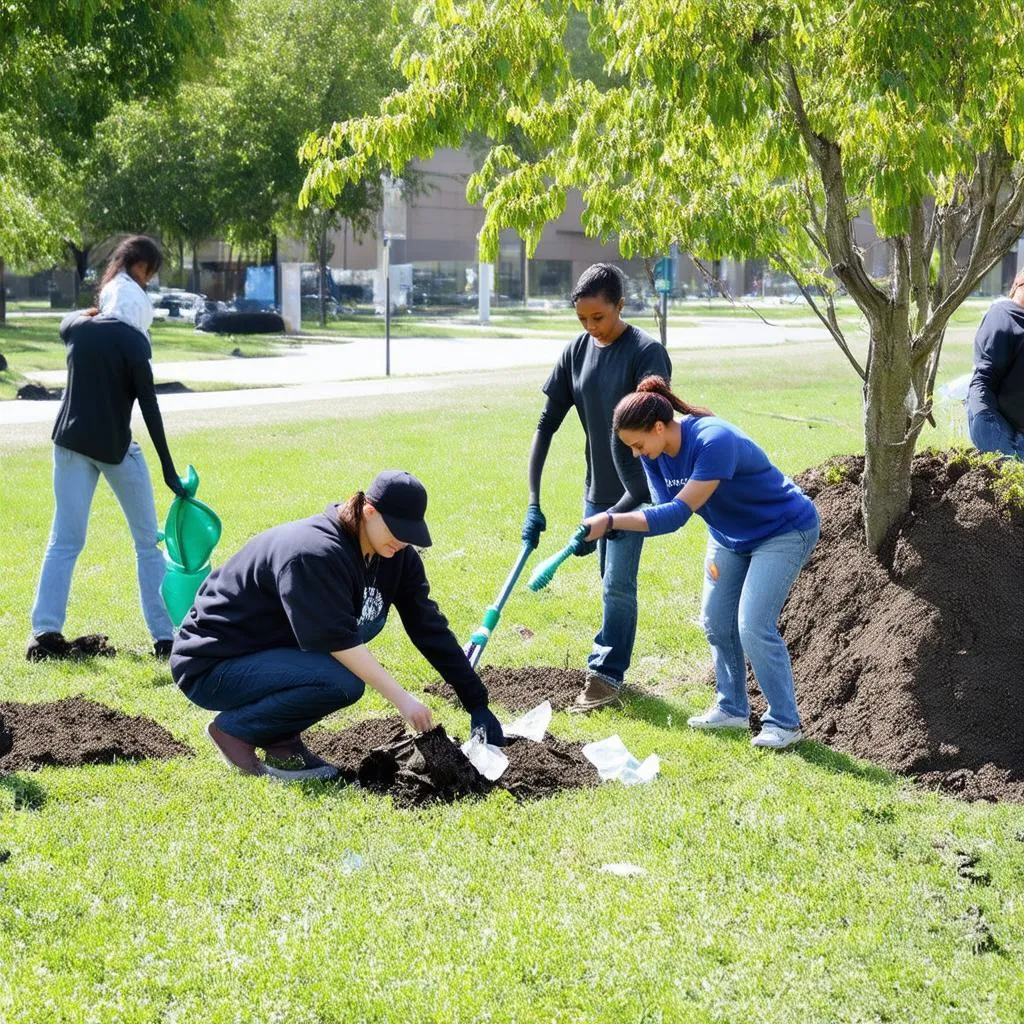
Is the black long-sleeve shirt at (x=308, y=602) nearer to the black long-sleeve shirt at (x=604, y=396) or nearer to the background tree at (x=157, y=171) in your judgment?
the black long-sleeve shirt at (x=604, y=396)

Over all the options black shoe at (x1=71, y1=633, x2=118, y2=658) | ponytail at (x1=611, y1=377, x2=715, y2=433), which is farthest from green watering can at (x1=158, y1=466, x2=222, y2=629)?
ponytail at (x1=611, y1=377, x2=715, y2=433)

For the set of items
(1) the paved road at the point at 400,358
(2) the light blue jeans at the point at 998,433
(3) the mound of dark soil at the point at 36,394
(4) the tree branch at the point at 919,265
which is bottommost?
(3) the mound of dark soil at the point at 36,394

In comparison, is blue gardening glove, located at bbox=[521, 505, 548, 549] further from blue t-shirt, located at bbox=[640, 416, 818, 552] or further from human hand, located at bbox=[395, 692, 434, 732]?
human hand, located at bbox=[395, 692, 434, 732]

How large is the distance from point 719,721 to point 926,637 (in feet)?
3.00

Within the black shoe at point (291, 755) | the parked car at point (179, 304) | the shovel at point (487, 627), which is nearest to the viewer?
the black shoe at point (291, 755)

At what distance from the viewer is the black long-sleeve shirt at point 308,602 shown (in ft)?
15.9

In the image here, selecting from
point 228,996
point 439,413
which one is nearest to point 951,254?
point 228,996

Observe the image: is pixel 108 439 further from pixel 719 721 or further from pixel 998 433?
pixel 998 433

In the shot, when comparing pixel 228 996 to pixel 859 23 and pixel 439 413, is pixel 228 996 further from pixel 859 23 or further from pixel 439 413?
pixel 439 413

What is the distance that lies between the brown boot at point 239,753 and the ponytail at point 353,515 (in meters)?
0.96

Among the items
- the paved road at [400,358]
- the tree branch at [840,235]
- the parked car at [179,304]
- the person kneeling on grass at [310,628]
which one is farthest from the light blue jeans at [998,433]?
the parked car at [179,304]

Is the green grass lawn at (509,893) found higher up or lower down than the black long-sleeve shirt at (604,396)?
lower down

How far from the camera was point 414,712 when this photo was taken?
16.0 ft

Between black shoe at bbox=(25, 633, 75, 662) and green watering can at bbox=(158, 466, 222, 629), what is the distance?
0.53 m
